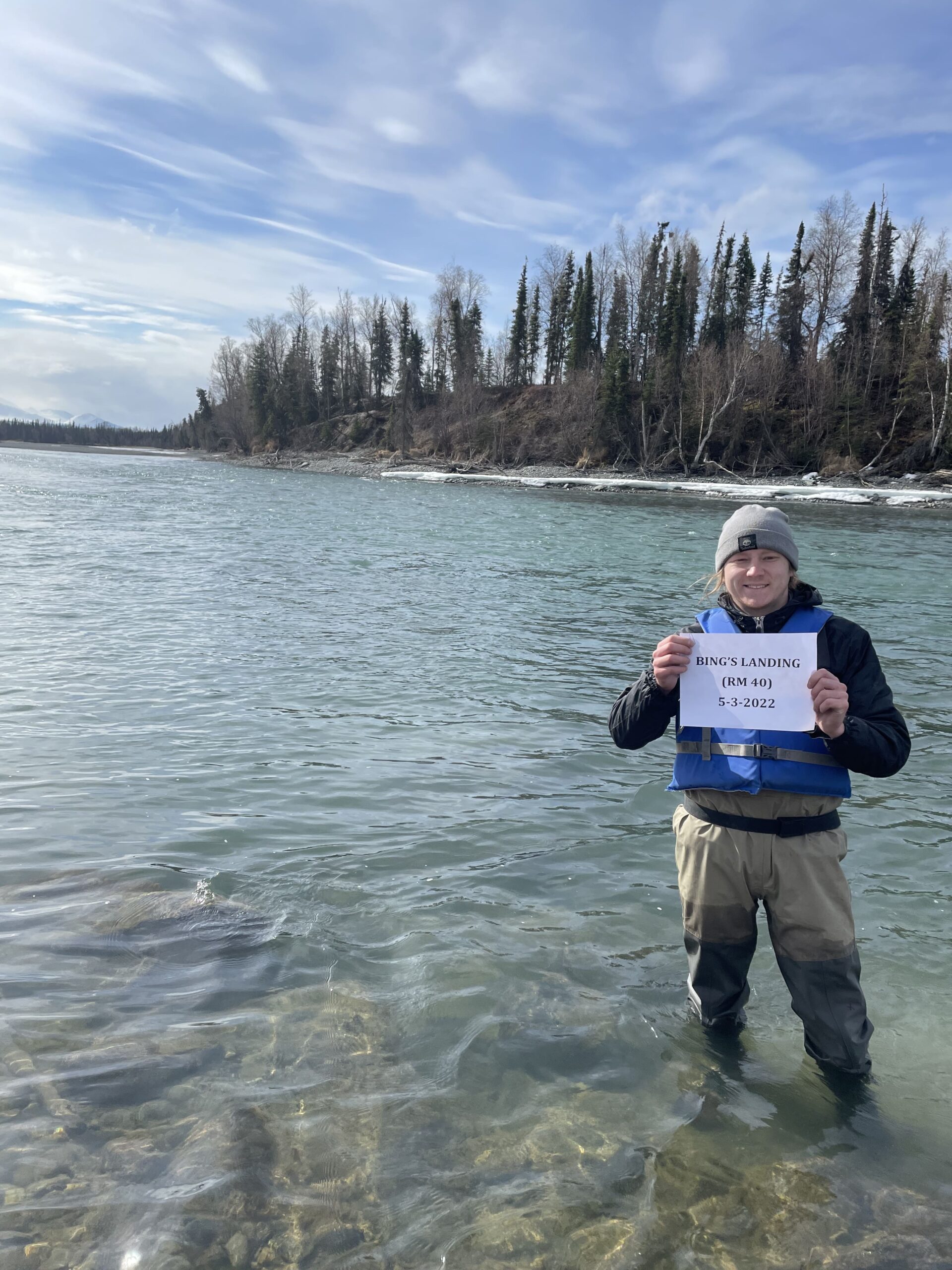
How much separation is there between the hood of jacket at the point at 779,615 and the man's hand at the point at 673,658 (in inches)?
9.4

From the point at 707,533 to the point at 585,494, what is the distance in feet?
81.4

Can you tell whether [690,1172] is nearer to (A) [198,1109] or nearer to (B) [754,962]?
(B) [754,962]

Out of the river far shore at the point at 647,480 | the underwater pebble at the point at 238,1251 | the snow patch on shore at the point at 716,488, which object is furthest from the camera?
the river far shore at the point at 647,480

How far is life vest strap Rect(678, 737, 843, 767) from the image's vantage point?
3.39 metres

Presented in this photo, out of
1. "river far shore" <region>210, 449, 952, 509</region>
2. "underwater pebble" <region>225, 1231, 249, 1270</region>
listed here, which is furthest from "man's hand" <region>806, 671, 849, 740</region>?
"river far shore" <region>210, 449, 952, 509</region>

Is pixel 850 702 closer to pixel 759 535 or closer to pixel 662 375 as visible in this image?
pixel 759 535

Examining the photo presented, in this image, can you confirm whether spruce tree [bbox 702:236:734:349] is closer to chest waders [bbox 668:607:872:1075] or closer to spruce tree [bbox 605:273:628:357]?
spruce tree [bbox 605:273:628:357]

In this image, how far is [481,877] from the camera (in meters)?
6.07

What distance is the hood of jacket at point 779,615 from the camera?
3521 mm

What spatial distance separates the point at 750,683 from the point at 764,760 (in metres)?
0.32

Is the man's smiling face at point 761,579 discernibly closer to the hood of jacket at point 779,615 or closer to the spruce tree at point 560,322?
the hood of jacket at point 779,615

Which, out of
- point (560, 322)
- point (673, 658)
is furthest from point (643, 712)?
point (560, 322)

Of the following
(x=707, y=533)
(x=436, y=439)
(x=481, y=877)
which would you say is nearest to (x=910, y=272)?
(x=436, y=439)

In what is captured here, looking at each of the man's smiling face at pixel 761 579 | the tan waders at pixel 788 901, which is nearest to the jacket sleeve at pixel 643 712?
the tan waders at pixel 788 901
